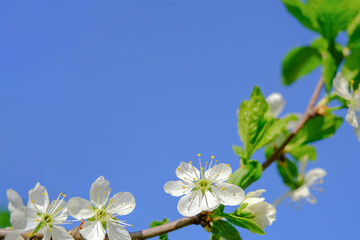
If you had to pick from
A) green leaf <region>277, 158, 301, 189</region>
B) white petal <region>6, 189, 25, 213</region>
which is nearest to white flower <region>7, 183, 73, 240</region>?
white petal <region>6, 189, 25, 213</region>

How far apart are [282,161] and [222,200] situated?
74 cm

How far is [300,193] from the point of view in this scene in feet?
6.48

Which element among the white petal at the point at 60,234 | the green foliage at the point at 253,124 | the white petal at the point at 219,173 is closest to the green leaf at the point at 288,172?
the green foliage at the point at 253,124

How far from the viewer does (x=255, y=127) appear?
164cm

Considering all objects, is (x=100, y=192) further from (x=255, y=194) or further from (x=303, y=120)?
(x=303, y=120)

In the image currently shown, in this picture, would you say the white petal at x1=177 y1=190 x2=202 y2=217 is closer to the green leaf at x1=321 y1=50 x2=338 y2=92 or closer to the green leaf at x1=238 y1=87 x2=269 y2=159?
the green leaf at x1=238 y1=87 x2=269 y2=159

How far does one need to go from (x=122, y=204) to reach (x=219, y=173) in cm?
37

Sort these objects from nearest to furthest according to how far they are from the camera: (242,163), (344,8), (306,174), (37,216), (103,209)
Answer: (37,216) < (103,209) < (242,163) < (344,8) < (306,174)

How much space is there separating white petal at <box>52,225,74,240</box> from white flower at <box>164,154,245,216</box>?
0.37 metres

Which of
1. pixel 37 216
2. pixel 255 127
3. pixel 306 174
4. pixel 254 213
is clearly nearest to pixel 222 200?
pixel 254 213

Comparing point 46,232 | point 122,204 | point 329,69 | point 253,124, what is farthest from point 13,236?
point 329,69

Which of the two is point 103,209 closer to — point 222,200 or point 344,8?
point 222,200

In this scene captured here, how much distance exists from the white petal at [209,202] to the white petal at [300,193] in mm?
810

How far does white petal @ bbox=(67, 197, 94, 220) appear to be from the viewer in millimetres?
1221
